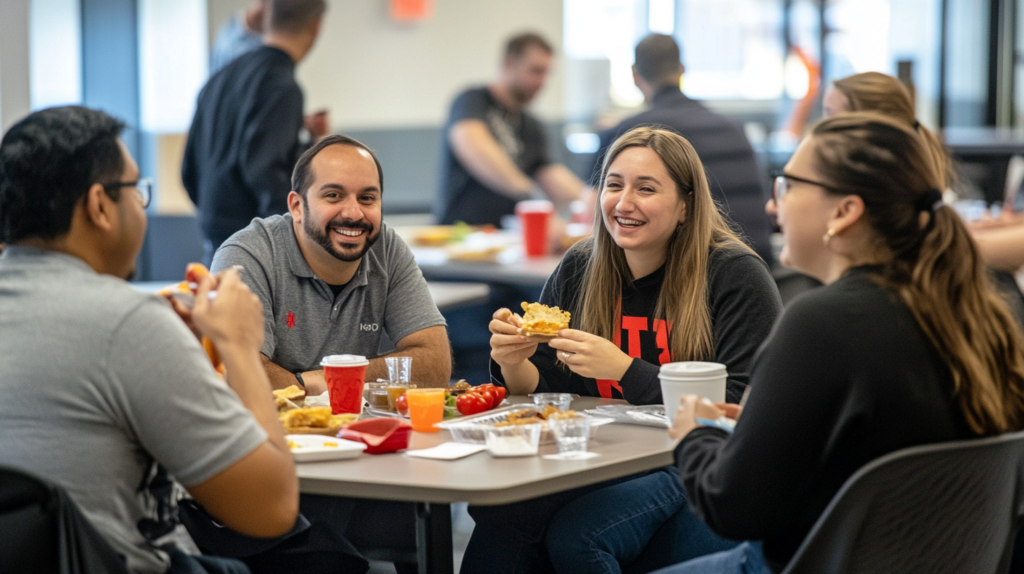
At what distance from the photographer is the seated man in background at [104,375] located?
143 cm

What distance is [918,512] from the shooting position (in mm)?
1420

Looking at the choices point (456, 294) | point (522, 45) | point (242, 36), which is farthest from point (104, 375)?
point (242, 36)

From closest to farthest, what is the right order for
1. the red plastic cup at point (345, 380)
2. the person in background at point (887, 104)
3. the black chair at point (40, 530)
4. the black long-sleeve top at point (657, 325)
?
1. the black chair at point (40, 530)
2. the red plastic cup at point (345, 380)
3. the black long-sleeve top at point (657, 325)
4. the person in background at point (887, 104)

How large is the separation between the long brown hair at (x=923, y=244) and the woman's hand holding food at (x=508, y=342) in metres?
0.92

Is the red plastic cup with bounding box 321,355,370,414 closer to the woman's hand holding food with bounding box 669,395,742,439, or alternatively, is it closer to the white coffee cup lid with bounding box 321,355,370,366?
the white coffee cup lid with bounding box 321,355,370,366

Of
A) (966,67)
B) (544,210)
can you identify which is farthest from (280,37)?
(966,67)

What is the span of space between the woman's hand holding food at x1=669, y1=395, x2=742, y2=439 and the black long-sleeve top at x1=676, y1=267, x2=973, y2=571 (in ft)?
0.81

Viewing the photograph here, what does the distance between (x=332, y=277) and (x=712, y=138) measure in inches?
81.0

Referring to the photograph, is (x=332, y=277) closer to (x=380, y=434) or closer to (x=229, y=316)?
(x=380, y=434)

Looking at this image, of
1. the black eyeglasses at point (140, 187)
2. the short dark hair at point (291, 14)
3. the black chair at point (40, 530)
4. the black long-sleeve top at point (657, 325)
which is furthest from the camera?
the short dark hair at point (291, 14)

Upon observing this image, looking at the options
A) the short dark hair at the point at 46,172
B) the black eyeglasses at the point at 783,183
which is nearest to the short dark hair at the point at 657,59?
the black eyeglasses at the point at 783,183

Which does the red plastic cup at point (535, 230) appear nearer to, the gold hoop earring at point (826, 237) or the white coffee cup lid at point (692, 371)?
the white coffee cup lid at point (692, 371)

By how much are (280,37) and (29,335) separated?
278 cm

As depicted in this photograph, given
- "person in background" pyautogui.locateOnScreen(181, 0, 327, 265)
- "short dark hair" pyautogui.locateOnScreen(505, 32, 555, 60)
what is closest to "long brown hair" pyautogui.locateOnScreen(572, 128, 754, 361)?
"person in background" pyautogui.locateOnScreen(181, 0, 327, 265)
